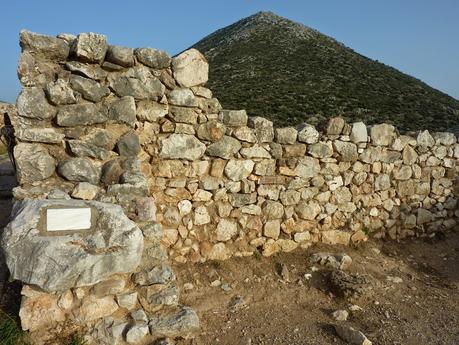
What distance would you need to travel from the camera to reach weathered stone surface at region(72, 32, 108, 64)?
3615mm

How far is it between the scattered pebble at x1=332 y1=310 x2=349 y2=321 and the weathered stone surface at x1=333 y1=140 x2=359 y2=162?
2.46 m

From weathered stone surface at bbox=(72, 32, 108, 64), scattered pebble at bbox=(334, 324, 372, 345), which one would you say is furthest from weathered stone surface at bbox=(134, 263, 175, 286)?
weathered stone surface at bbox=(72, 32, 108, 64)

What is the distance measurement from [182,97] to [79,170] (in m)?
1.48

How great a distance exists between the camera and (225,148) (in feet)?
15.7

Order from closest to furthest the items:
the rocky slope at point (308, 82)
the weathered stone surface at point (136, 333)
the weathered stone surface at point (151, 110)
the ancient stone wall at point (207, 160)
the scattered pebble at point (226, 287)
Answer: the weathered stone surface at point (136, 333) → the ancient stone wall at point (207, 160) → the weathered stone surface at point (151, 110) → the scattered pebble at point (226, 287) → the rocky slope at point (308, 82)

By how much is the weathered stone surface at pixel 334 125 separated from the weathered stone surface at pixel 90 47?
328 centimetres

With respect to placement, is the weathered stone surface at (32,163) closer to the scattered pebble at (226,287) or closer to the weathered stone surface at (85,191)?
the weathered stone surface at (85,191)

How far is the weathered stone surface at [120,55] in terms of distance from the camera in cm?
382

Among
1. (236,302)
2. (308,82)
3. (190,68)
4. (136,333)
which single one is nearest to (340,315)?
(236,302)

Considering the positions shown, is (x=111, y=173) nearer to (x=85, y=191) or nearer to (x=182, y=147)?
(x=85, y=191)

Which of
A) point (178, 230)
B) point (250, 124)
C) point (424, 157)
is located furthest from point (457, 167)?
point (178, 230)

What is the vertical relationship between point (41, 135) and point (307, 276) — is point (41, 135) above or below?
above

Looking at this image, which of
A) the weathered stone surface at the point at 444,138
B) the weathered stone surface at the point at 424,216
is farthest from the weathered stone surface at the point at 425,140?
the weathered stone surface at the point at 424,216

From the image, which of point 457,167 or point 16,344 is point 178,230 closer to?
point 16,344
